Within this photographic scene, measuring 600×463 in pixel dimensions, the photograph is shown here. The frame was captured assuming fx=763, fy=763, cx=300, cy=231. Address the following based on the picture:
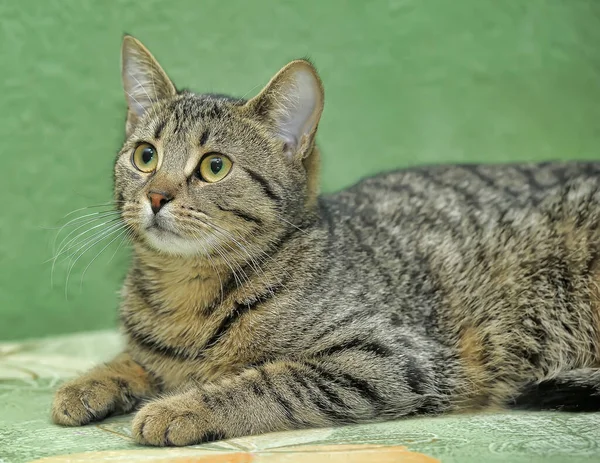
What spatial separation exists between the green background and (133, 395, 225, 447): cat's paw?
1.27 metres

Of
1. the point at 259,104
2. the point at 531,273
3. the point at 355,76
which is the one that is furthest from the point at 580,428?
the point at 355,76

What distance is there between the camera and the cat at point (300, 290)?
187 centimetres

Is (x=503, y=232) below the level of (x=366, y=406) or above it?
above

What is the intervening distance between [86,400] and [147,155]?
26.2 inches

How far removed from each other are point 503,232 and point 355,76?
1204 mm

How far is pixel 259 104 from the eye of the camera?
211cm

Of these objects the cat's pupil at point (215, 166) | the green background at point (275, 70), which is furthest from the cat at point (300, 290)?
the green background at point (275, 70)

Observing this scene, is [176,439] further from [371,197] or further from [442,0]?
[442,0]

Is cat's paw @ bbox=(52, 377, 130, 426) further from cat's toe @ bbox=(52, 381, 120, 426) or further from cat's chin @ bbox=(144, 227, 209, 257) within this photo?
cat's chin @ bbox=(144, 227, 209, 257)

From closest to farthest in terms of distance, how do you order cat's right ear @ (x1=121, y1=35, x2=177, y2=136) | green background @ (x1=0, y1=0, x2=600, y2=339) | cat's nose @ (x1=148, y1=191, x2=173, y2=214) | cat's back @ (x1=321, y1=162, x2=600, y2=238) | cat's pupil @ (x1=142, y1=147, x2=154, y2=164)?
cat's nose @ (x1=148, y1=191, x2=173, y2=214)
cat's pupil @ (x1=142, y1=147, x2=154, y2=164)
cat's right ear @ (x1=121, y1=35, x2=177, y2=136)
cat's back @ (x1=321, y1=162, x2=600, y2=238)
green background @ (x1=0, y1=0, x2=600, y2=339)

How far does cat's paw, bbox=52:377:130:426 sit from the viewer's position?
1923 millimetres

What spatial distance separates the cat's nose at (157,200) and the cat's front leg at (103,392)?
52cm

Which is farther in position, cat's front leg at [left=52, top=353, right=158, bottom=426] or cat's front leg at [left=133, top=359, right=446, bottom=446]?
cat's front leg at [left=52, top=353, right=158, bottom=426]

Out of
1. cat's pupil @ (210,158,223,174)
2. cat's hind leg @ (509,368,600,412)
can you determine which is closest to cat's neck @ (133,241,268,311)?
cat's pupil @ (210,158,223,174)
